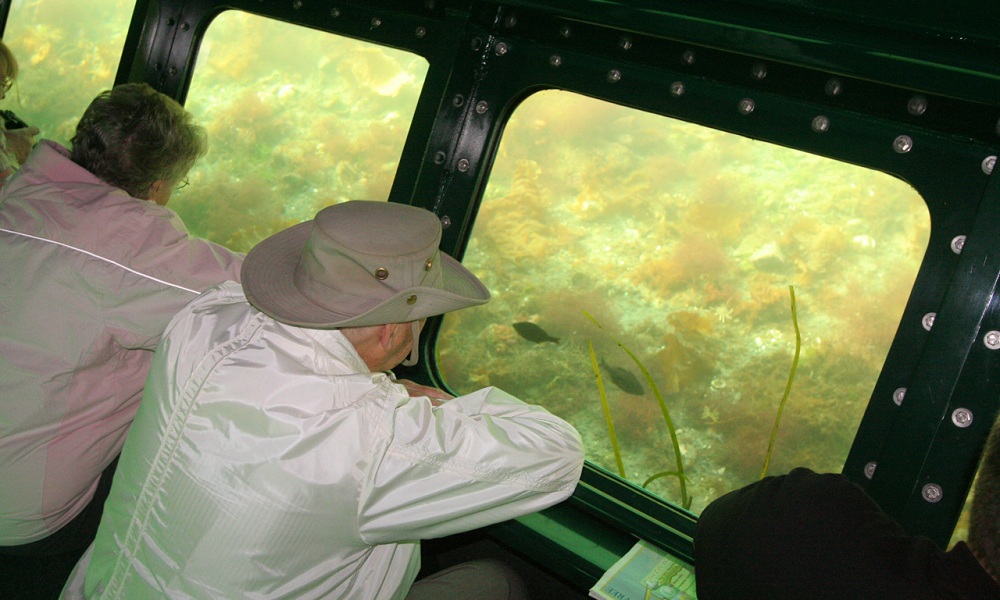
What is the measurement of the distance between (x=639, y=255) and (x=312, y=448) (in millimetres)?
1170

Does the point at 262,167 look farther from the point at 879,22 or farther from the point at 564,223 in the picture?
the point at 879,22

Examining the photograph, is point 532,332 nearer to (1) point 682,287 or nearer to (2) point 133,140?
(1) point 682,287

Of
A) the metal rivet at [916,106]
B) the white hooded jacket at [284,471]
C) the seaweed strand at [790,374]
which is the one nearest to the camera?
the white hooded jacket at [284,471]

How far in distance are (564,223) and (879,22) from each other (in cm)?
104

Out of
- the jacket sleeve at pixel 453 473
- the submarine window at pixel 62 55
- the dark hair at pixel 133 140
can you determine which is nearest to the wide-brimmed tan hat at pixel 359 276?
the jacket sleeve at pixel 453 473

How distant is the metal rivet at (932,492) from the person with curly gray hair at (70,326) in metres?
1.65

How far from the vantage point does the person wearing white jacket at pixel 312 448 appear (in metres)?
1.22

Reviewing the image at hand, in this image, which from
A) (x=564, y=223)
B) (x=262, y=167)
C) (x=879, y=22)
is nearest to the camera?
(x=879, y=22)

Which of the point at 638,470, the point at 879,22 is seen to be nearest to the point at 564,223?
the point at 638,470

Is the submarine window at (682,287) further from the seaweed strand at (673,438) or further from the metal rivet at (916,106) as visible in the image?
the metal rivet at (916,106)

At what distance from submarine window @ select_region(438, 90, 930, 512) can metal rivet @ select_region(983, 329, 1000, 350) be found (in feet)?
0.63

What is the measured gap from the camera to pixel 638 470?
6.79 ft

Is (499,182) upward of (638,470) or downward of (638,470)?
upward

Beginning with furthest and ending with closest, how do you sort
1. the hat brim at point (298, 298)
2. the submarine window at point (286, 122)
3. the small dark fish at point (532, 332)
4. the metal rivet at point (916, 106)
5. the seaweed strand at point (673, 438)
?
the submarine window at point (286, 122) < the small dark fish at point (532, 332) < the seaweed strand at point (673, 438) < the metal rivet at point (916, 106) < the hat brim at point (298, 298)
